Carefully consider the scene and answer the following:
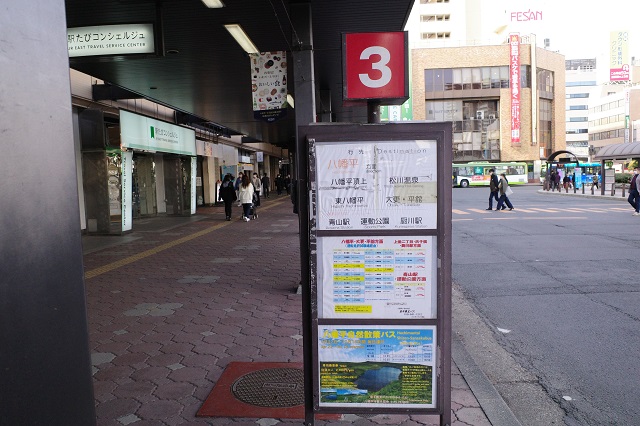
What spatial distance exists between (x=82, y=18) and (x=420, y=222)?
7.85 m

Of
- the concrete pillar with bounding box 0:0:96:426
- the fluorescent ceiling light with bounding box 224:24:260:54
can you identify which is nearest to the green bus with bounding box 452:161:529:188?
the fluorescent ceiling light with bounding box 224:24:260:54

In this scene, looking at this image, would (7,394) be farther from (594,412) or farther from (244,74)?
(244,74)

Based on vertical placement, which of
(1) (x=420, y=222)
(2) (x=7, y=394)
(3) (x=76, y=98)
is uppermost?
(3) (x=76, y=98)

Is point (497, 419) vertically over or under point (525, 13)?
under

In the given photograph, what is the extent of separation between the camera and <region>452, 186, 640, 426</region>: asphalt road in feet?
12.7

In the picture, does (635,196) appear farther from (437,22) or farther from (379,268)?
(437,22)

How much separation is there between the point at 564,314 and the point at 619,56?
Answer: 100 metres

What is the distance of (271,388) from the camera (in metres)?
3.87

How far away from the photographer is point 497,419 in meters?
3.36

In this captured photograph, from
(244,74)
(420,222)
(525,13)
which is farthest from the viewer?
(525,13)

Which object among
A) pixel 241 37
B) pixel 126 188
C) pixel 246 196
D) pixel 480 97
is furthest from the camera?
pixel 480 97

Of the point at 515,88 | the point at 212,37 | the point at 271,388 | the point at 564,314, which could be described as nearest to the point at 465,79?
the point at 515,88

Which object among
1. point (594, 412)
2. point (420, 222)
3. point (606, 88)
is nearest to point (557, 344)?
point (594, 412)

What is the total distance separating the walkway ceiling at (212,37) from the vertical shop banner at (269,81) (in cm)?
70
